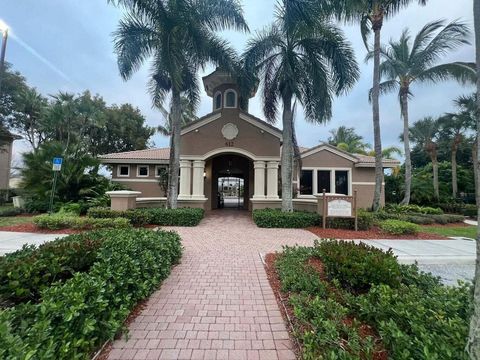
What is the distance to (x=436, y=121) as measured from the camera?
25906 millimetres

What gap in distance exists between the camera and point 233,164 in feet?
59.9

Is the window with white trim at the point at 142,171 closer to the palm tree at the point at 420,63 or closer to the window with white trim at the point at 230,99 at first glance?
the window with white trim at the point at 230,99

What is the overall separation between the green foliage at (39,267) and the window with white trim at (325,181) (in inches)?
604

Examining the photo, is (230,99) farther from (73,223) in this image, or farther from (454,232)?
(454,232)

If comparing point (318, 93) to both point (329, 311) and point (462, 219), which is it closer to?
point (329, 311)

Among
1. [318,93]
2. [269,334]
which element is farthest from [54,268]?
[318,93]

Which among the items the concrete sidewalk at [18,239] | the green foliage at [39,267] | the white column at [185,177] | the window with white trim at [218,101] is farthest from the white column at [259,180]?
the green foliage at [39,267]

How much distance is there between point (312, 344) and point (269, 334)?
75 cm

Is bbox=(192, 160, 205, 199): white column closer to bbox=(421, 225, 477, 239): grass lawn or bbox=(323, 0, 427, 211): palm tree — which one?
bbox=(323, 0, 427, 211): palm tree

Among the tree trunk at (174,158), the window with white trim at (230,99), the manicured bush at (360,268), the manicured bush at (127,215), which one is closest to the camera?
the manicured bush at (360,268)

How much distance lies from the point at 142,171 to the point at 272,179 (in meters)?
10.2

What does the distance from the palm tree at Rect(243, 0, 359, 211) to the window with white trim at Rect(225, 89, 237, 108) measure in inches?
141

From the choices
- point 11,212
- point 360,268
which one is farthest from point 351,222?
point 11,212

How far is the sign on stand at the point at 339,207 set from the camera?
1063cm
